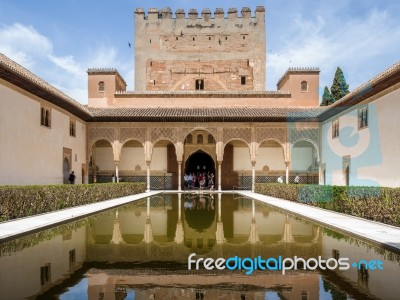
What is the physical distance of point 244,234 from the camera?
24.0 ft

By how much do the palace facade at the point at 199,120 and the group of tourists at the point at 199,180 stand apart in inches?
23.9

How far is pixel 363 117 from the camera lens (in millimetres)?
16656

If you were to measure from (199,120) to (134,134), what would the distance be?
388 centimetres

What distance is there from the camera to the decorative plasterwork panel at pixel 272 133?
2320 centimetres

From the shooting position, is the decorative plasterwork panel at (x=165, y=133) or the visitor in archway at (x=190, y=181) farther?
the visitor in archway at (x=190, y=181)

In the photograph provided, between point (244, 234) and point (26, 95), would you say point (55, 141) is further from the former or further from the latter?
point (244, 234)

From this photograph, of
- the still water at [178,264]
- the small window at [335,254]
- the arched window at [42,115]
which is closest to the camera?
the still water at [178,264]

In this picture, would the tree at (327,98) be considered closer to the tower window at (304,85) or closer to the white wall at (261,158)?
the tower window at (304,85)

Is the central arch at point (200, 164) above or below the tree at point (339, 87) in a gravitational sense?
below

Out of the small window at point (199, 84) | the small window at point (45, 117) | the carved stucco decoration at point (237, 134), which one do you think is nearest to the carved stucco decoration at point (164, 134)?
the carved stucco decoration at point (237, 134)

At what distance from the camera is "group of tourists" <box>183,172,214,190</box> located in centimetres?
2652

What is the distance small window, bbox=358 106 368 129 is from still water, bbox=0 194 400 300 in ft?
31.2

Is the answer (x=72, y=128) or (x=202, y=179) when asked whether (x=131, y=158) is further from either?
(x=72, y=128)

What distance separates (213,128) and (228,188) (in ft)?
14.7
